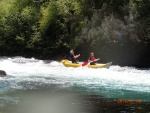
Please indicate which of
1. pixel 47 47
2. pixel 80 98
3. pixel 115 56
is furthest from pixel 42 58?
pixel 80 98

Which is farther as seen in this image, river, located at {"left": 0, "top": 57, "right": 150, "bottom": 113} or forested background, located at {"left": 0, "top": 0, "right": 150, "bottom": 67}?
forested background, located at {"left": 0, "top": 0, "right": 150, "bottom": 67}

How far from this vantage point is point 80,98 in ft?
42.6

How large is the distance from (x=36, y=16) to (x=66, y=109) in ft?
81.5

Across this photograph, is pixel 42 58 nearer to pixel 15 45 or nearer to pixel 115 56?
pixel 15 45

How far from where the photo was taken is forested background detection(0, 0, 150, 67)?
26.9m

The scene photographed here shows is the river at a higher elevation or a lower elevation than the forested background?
lower

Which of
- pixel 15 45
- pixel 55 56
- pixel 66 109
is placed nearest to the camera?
pixel 66 109

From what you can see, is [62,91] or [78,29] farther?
[78,29]

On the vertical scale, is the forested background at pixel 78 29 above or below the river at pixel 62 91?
above

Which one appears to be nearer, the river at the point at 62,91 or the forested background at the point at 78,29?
the river at the point at 62,91

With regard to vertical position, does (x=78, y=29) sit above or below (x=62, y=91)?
above

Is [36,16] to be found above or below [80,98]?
above

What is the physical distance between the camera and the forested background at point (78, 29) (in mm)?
26875

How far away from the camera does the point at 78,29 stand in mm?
31125
